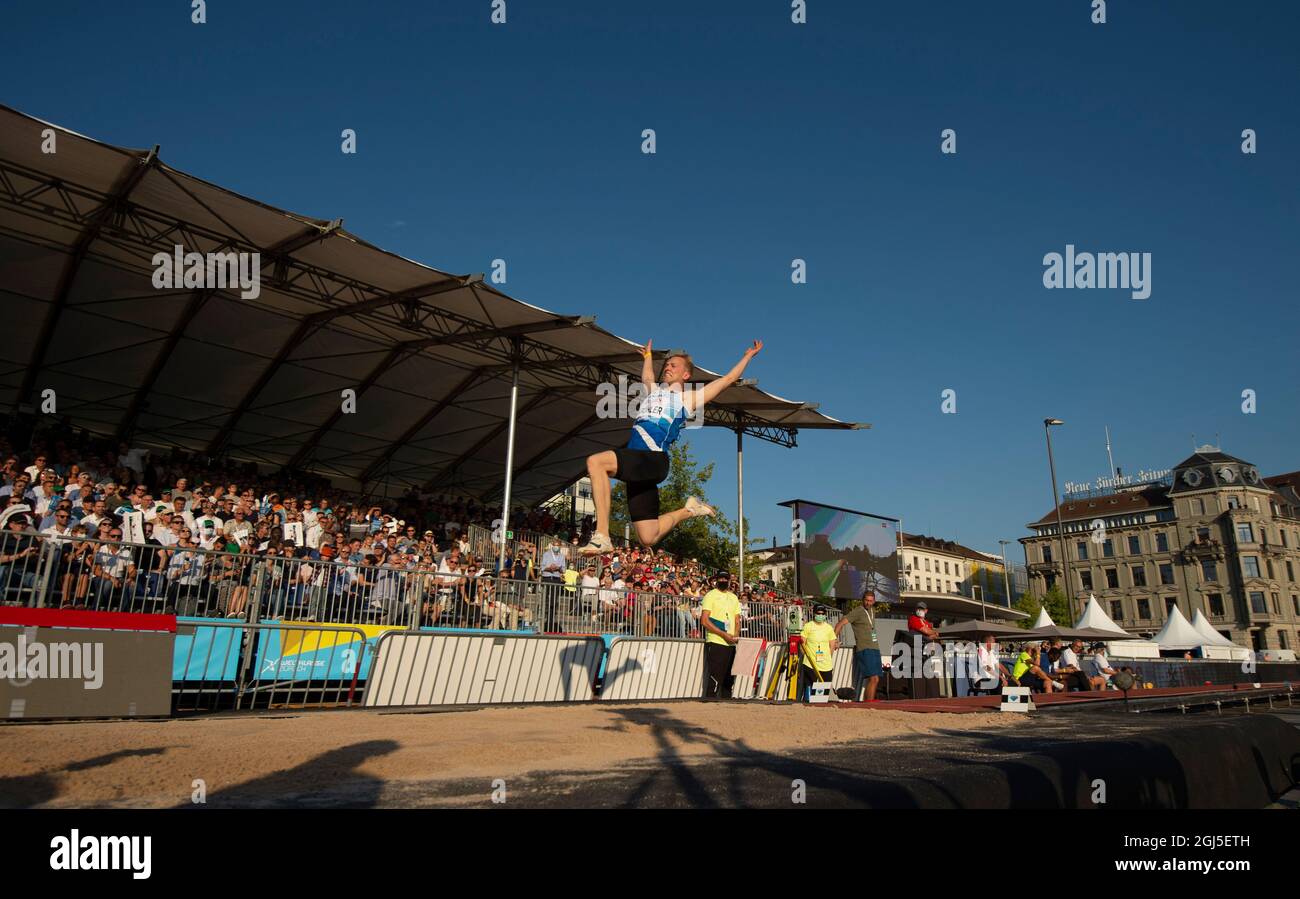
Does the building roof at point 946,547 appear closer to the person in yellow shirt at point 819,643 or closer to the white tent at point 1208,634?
the white tent at point 1208,634

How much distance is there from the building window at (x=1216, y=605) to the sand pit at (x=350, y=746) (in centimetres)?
8334

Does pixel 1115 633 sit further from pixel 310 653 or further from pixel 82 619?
pixel 82 619

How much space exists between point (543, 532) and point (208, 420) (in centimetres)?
Answer: 1013

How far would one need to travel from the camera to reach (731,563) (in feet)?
135

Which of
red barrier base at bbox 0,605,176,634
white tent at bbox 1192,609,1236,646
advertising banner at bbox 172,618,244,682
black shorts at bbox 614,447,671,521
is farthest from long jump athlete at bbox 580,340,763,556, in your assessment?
white tent at bbox 1192,609,1236,646

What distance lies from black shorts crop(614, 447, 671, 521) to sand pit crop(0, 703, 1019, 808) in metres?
1.66

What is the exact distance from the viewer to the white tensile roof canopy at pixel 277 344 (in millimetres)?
13484

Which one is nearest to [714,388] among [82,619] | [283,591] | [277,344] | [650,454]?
[650,454]

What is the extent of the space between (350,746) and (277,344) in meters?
17.0

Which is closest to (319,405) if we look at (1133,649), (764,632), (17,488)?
(17,488)

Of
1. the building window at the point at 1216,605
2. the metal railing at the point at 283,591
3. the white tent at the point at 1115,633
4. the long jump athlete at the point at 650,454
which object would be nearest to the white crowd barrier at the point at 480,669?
the metal railing at the point at 283,591

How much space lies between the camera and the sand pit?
130 inches

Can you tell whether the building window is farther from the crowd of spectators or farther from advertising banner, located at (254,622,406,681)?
advertising banner, located at (254,622,406,681)
